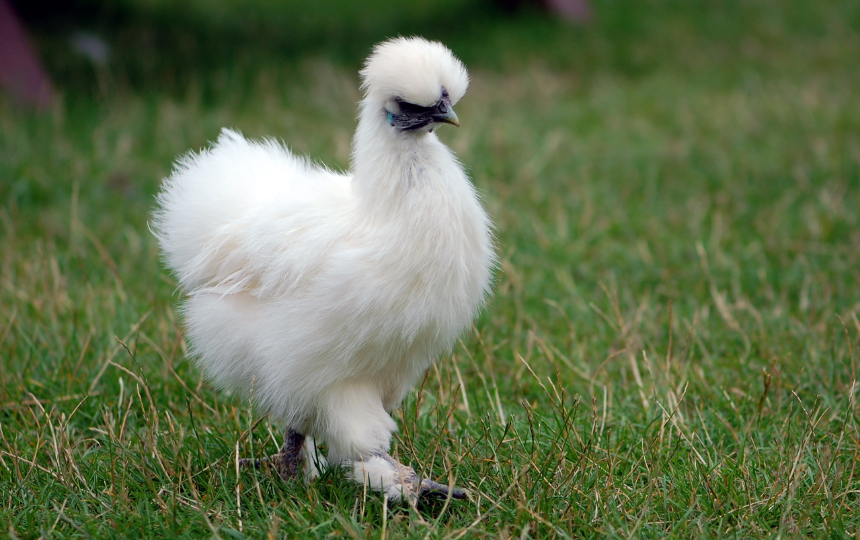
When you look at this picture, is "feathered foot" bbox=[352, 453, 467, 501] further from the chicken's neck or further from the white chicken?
the chicken's neck

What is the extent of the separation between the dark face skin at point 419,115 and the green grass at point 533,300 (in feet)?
3.40

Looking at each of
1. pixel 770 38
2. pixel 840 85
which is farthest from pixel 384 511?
pixel 770 38

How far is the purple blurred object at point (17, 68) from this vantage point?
6805 millimetres

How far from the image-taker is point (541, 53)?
9195 mm

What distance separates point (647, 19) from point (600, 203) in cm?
574

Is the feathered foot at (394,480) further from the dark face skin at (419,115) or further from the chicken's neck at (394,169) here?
the dark face skin at (419,115)

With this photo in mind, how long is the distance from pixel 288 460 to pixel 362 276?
2.76 ft

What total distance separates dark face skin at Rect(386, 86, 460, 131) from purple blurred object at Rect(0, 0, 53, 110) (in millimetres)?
5466

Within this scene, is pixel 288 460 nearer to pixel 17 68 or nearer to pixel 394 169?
pixel 394 169

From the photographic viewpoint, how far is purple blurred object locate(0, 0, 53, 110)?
6805 millimetres

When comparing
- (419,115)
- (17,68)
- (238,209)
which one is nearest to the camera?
(419,115)

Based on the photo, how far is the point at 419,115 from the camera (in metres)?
2.47

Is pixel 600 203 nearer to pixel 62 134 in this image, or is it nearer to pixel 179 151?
pixel 179 151

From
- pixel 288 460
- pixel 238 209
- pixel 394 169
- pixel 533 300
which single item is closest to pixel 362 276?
pixel 394 169
